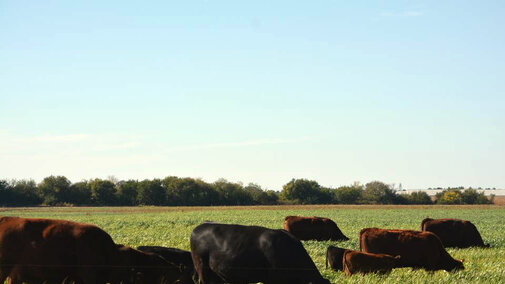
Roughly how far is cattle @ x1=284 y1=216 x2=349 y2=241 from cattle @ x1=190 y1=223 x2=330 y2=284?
14420 millimetres

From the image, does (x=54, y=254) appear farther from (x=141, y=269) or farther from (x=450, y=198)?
(x=450, y=198)

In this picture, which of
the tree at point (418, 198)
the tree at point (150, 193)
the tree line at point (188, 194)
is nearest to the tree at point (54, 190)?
the tree line at point (188, 194)

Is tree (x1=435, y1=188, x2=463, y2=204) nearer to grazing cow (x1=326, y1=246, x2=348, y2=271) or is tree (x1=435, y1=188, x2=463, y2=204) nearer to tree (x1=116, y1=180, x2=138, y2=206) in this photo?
tree (x1=116, y1=180, x2=138, y2=206)

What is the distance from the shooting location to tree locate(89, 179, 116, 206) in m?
117

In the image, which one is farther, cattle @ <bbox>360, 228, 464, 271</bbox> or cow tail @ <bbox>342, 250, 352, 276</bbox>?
cattle @ <bbox>360, 228, 464, 271</bbox>

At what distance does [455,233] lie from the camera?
76.9 feet

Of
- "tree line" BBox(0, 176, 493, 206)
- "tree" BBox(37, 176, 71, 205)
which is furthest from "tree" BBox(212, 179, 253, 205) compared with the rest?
"tree" BBox(37, 176, 71, 205)

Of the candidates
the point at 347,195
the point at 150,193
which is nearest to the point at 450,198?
the point at 347,195

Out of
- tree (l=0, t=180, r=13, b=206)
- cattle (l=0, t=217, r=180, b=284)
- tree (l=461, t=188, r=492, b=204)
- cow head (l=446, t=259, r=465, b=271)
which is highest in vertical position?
tree (l=0, t=180, r=13, b=206)

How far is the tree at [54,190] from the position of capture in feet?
380

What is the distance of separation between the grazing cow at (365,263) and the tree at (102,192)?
107937 mm

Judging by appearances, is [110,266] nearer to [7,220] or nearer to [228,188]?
[7,220]

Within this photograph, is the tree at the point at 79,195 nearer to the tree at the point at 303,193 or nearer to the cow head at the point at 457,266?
the tree at the point at 303,193

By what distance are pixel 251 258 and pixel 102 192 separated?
366ft
